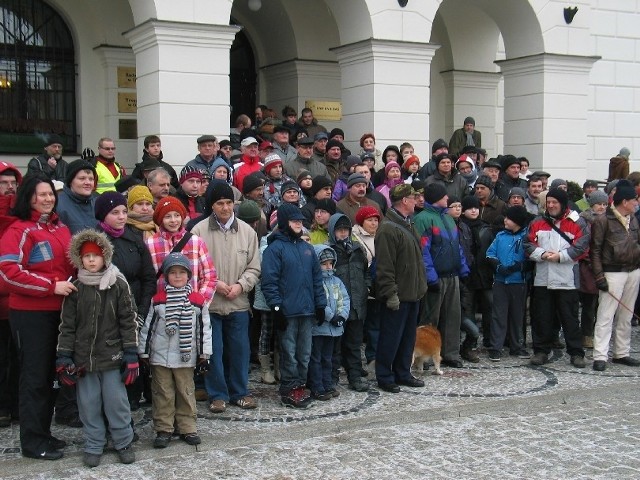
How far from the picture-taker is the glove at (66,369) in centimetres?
560

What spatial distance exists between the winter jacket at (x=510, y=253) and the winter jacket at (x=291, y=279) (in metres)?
2.60

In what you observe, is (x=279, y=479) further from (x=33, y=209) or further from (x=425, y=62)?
(x=425, y=62)

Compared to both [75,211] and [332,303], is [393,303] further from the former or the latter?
[75,211]

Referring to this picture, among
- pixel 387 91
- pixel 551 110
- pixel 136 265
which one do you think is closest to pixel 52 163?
pixel 136 265

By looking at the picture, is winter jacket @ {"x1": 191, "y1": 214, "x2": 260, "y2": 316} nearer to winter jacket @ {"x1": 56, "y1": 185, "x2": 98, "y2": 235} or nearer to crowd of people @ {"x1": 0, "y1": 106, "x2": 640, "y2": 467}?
crowd of people @ {"x1": 0, "y1": 106, "x2": 640, "y2": 467}

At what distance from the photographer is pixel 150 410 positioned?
7.00 m

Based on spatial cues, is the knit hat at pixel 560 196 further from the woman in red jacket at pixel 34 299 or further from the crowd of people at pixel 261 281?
the woman in red jacket at pixel 34 299

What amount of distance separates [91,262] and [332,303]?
2346 mm

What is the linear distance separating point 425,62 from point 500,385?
693cm

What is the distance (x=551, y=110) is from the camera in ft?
49.2

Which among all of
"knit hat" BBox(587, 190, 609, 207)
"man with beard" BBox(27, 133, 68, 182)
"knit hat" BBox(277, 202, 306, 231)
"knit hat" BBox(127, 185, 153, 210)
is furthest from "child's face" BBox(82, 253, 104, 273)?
"knit hat" BBox(587, 190, 609, 207)

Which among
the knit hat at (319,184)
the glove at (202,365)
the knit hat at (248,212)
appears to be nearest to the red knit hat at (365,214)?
the knit hat at (319,184)

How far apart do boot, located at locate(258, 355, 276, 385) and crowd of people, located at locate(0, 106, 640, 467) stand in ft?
0.06

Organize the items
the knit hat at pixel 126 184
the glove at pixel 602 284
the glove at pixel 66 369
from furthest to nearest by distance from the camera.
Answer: the glove at pixel 602 284
the knit hat at pixel 126 184
the glove at pixel 66 369
